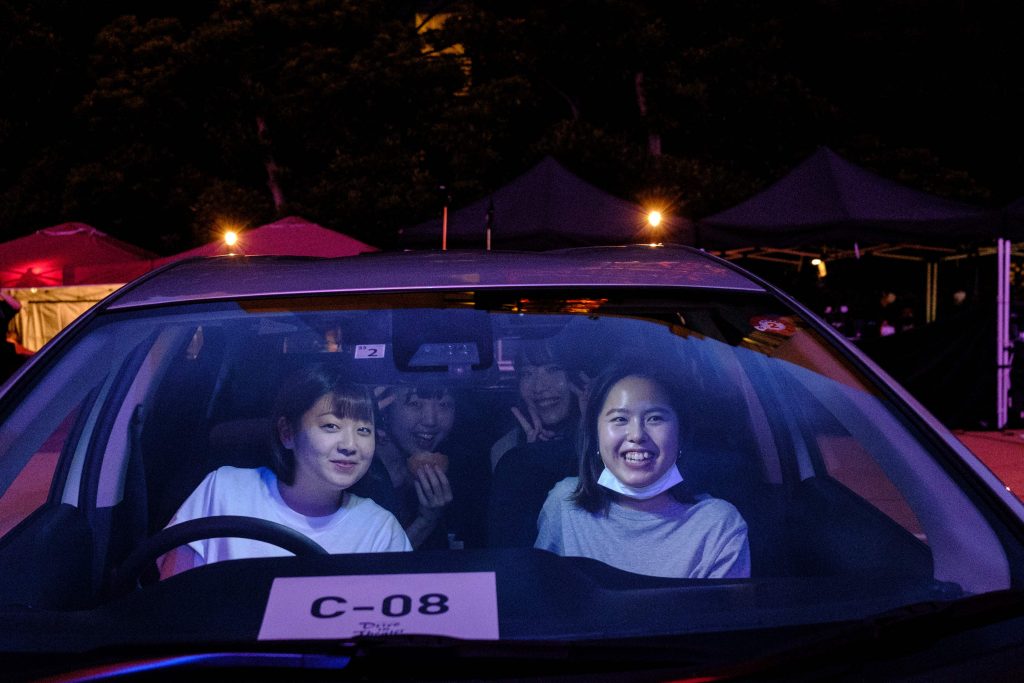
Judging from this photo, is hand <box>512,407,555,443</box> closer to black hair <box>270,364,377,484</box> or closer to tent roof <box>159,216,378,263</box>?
black hair <box>270,364,377,484</box>

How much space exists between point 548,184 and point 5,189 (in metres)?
18.1

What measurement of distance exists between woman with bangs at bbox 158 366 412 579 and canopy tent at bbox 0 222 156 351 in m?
13.5

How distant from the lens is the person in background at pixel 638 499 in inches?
76.4

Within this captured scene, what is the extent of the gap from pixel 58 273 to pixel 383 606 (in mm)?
16633

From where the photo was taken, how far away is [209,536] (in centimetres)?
181

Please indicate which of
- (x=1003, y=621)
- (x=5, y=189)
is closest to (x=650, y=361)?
(x=1003, y=621)

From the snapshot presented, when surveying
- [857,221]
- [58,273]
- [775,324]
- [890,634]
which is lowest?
[890,634]

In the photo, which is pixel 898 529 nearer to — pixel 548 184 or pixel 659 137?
pixel 548 184

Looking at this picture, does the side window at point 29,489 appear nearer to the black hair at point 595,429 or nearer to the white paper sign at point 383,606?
the black hair at point 595,429

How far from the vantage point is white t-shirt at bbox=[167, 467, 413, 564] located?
1845mm

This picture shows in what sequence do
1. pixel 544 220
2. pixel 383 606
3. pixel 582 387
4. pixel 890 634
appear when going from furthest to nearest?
1. pixel 544 220
2. pixel 582 387
3. pixel 383 606
4. pixel 890 634

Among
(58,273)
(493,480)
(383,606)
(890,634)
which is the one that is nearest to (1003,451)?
(493,480)

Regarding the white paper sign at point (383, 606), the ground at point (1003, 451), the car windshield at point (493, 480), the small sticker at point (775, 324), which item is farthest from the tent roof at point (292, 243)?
the white paper sign at point (383, 606)

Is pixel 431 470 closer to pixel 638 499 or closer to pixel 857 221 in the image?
pixel 638 499
